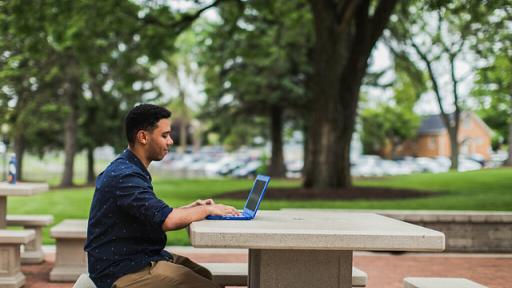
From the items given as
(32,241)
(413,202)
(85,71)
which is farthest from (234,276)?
(85,71)

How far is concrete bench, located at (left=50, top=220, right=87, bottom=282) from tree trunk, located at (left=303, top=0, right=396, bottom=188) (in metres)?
11.3

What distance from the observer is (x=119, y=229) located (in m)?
4.78

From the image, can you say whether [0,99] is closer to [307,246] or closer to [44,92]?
[44,92]

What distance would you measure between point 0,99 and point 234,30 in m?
15.0

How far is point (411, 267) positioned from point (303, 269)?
5939mm

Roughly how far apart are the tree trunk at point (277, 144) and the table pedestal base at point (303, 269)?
32506 millimetres

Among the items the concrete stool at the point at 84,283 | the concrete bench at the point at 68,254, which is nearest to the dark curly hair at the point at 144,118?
the concrete stool at the point at 84,283

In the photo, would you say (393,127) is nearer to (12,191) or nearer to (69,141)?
(69,141)

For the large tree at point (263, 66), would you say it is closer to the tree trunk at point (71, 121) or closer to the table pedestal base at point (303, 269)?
the tree trunk at point (71, 121)

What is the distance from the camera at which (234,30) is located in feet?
79.2

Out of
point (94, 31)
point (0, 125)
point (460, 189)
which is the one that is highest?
point (94, 31)

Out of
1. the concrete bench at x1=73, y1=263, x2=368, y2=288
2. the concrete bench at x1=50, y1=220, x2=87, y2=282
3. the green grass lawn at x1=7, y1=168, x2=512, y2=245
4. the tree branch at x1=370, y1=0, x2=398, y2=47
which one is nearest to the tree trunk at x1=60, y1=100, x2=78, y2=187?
the green grass lawn at x1=7, y1=168, x2=512, y2=245

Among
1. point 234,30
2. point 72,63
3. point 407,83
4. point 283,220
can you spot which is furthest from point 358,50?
point 407,83

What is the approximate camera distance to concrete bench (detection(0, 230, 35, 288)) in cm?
859
